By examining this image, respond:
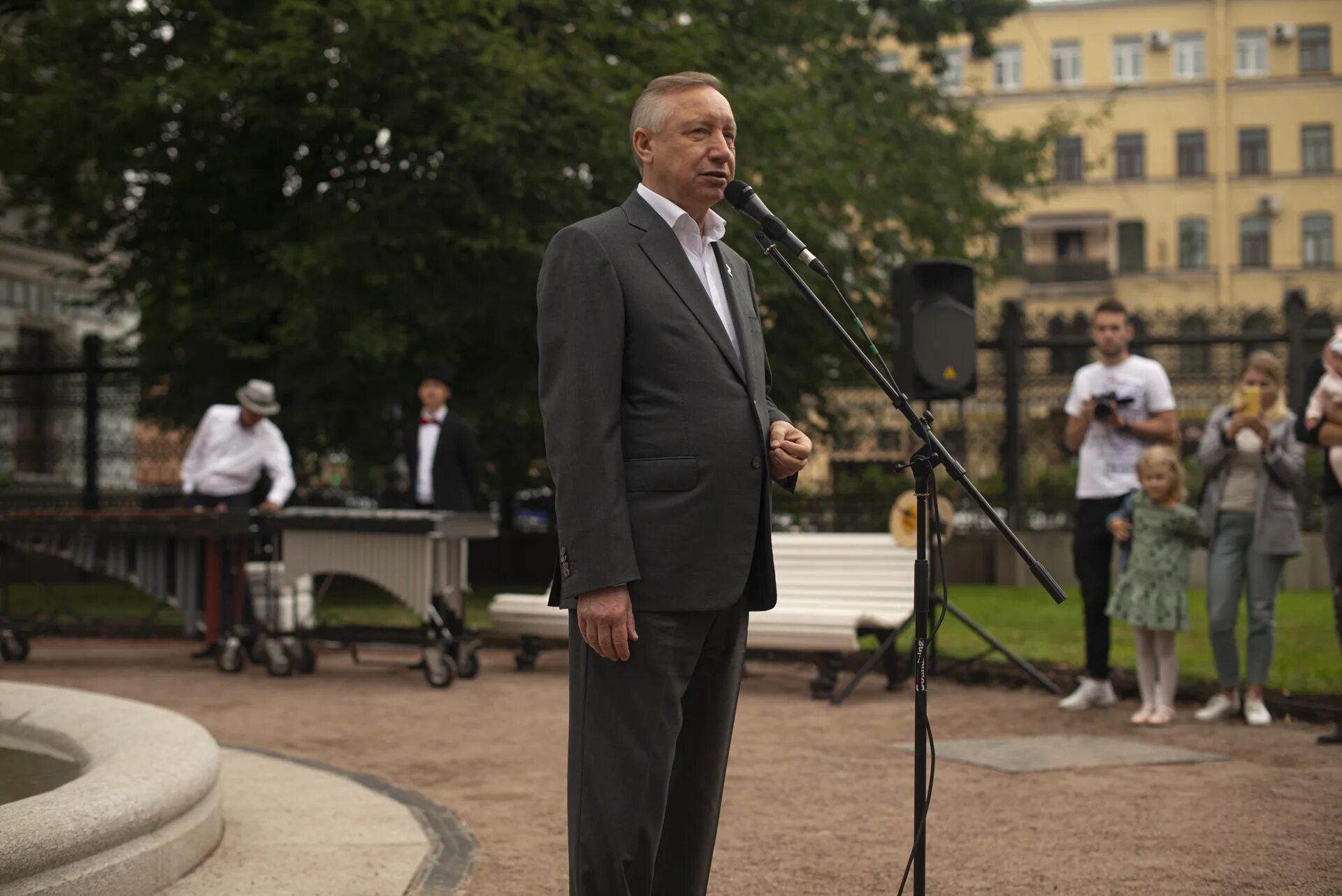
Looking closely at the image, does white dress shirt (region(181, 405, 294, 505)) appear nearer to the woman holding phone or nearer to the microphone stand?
the woman holding phone

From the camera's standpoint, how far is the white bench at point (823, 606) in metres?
10.6

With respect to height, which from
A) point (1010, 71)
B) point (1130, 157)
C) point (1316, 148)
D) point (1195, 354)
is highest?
point (1010, 71)

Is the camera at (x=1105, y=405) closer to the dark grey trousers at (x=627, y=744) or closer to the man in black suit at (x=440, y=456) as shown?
the man in black suit at (x=440, y=456)

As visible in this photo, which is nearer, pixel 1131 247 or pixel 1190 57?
pixel 1190 57

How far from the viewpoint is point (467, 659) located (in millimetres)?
11727

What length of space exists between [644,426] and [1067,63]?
197 feet

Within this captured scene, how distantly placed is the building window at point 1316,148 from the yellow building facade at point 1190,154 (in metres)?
0.04

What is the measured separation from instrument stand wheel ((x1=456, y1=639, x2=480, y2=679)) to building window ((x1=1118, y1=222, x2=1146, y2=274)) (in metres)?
50.4

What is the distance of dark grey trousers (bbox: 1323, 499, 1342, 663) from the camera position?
8.22m

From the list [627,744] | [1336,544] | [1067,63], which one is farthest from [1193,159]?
[627,744]

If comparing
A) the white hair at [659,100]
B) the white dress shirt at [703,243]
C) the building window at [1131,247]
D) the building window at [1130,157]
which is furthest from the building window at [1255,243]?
the white hair at [659,100]

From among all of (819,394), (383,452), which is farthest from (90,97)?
(819,394)

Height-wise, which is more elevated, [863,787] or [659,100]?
[659,100]

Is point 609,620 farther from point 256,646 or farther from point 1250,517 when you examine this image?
point 256,646
